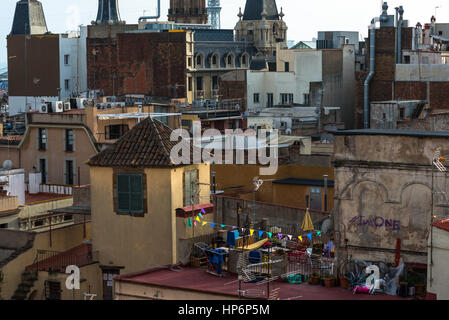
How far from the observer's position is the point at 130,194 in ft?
85.4

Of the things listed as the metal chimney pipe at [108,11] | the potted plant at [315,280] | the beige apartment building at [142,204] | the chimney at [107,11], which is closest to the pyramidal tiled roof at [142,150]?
the beige apartment building at [142,204]

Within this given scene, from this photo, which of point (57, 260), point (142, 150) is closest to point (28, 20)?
point (57, 260)

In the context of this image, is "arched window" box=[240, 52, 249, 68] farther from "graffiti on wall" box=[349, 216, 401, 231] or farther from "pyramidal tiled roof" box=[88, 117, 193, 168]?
"graffiti on wall" box=[349, 216, 401, 231]

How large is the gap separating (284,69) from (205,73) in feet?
55.7

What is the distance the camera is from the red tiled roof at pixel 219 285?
2089 cm

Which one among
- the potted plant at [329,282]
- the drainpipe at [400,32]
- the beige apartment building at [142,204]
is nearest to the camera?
the potted plant at [329,282]

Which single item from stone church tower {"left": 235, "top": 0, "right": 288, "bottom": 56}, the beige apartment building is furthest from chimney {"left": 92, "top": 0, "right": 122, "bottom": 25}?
the beige apartment building

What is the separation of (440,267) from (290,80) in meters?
52.6

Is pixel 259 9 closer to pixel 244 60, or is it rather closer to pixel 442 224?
pixel 244 60

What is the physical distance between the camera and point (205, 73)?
92.5m

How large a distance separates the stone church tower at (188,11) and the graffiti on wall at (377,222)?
381ft

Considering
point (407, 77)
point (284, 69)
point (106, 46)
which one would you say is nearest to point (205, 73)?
point (106, 46)

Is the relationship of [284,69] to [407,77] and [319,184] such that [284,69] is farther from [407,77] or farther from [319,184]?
[319,184]

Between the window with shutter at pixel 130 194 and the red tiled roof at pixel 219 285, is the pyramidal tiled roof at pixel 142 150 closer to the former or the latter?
the window with shutter at pixel 130 194
